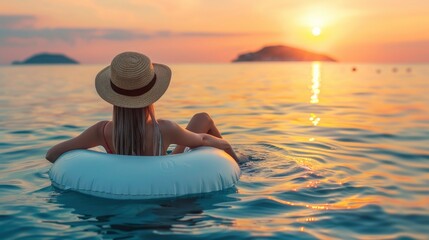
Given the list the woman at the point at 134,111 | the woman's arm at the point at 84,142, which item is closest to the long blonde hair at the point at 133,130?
the woman at the point at 134,111

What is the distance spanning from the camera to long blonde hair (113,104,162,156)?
188 inches

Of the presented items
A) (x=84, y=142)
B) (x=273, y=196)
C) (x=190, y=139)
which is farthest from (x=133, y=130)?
(x=273, y=196)

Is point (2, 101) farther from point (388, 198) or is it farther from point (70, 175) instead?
point (388, 198)

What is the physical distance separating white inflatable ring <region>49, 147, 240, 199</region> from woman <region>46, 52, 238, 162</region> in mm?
174

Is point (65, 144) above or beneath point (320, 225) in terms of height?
above

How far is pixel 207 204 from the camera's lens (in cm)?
466

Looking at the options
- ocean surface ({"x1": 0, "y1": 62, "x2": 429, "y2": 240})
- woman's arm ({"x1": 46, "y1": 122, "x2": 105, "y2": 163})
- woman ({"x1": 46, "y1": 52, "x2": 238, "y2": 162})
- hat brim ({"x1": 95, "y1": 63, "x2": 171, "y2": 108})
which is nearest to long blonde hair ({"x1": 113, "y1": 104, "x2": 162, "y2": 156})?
woman ({"x1": 46, "y1": 52, "x2": 238, "y2": 162})

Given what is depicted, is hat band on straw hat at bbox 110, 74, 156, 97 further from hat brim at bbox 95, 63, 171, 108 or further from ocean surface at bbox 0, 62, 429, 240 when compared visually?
ocean surface at bbox 0, 62, 429, 240

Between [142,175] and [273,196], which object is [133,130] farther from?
[273,196]

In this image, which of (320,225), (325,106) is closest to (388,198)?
(320,225)

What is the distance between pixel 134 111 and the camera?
4781 millimetres

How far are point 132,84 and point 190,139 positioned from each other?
932 mm

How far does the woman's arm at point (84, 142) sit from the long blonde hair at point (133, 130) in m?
0.36

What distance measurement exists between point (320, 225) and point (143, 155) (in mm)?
1987
